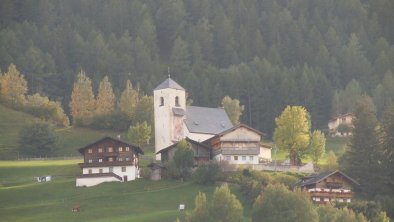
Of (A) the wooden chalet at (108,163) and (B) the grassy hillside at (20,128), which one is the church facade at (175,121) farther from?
(B) the grassy hillside at (20,128)

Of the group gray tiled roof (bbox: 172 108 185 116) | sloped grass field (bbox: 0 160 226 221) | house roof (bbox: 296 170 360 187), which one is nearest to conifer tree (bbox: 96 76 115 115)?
gray tiled roof (bbox: 172 108 185 116)

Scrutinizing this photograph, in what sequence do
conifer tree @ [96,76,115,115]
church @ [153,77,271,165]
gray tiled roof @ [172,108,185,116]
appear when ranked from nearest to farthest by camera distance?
church @ [153,77,271,165] < gray tiled roof @ [172,108,185,116] < conifer tree @ [96,76,115,115]

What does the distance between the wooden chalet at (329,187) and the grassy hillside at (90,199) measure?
389 inches

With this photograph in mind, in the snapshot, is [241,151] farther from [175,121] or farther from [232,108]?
[232,108]

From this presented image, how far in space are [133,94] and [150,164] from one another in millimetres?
45325

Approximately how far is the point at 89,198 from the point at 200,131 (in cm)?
3093

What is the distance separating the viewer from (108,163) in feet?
351

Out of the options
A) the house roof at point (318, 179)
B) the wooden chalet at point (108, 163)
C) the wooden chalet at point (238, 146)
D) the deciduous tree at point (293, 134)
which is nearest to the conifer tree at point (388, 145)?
the house roof at point (318, 179)

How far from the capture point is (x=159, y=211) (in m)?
87.2

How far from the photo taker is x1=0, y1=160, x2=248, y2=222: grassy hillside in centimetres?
8612

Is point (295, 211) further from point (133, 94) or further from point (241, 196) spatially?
point (133, 94)

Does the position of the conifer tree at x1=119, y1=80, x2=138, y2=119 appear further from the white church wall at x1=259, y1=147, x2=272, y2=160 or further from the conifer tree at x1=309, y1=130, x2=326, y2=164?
the conifer tree at x1=309, y1=130, x2=326, y2=164

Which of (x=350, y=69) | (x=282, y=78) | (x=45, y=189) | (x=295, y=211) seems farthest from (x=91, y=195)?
(x=350, y=69)

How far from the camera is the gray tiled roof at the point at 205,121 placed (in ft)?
405
